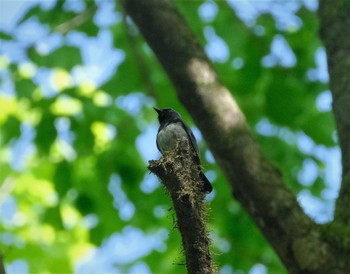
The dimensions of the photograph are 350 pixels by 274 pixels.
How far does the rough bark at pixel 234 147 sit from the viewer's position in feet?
11.2

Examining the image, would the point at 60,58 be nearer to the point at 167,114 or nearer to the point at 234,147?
the point at 167,114

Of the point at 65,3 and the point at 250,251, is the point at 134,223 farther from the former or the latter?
the point at 65,3

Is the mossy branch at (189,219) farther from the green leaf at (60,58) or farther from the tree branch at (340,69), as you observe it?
the green leaf at (60,58)

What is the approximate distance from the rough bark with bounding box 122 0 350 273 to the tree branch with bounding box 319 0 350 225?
11.9 inches

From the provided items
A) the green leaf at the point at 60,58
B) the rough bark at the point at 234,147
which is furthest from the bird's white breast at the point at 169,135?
the green leaf at the point at 60,58

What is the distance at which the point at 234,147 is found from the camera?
3.84m

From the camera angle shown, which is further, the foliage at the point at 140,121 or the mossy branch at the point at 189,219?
the foliage at the point at 140,121

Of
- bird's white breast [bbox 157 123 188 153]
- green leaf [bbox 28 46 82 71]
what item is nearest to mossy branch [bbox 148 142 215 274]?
bird's white breast [bbox 157 123 188 153]

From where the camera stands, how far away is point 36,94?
5.39m

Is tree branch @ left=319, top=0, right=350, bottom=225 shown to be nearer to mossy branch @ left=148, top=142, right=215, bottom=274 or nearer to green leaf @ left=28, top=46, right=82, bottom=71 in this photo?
mossy branch @ left=148, top=142, right=215, bottom=274

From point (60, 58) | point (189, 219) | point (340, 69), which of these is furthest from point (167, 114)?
point (189, 219)

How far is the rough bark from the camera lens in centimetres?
342

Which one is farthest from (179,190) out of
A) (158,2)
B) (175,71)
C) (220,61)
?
(220,61)

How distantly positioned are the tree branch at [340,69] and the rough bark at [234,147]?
0.30 metres
